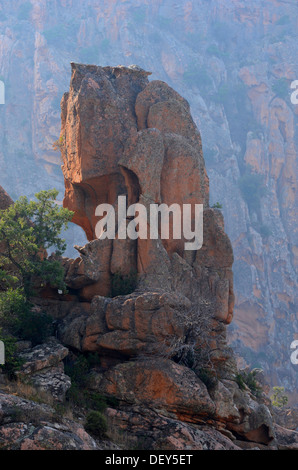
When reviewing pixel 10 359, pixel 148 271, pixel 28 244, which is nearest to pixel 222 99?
pixel 148 271

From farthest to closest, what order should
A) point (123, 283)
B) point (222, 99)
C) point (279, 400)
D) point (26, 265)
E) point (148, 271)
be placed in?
1. point (222, 99)
2. point (279, 400)
3. point (148, 271)
4. point (123, 283)
5. point (26, 265)

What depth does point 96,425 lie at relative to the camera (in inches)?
719

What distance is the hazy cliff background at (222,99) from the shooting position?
88625 millimetres

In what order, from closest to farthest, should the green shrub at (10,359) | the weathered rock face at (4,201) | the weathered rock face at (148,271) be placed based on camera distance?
the green shrub at (10,359), the weathered rock face at (148,271), the weathered rock face at (4,201)

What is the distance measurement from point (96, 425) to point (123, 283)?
29.8ft

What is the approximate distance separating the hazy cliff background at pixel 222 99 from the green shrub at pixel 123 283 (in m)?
54.3

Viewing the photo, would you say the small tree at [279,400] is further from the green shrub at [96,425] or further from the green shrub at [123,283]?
the green shrub at [96,425]

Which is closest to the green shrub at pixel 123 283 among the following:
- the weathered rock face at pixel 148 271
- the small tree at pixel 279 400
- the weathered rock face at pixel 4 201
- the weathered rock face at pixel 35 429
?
the weathered rock face at pixel 148 271

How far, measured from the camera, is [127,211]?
28000 mm

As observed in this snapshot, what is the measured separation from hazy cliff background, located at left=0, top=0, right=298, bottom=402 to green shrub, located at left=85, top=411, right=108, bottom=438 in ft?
202

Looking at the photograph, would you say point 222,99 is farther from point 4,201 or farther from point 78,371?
point 78,371

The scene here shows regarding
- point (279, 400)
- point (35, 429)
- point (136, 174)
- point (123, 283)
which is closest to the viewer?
point (35, 429)

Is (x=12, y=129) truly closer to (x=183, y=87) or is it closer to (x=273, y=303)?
(x=183, y=87)

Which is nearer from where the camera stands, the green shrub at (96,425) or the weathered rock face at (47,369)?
the green shrub at (96,425)
